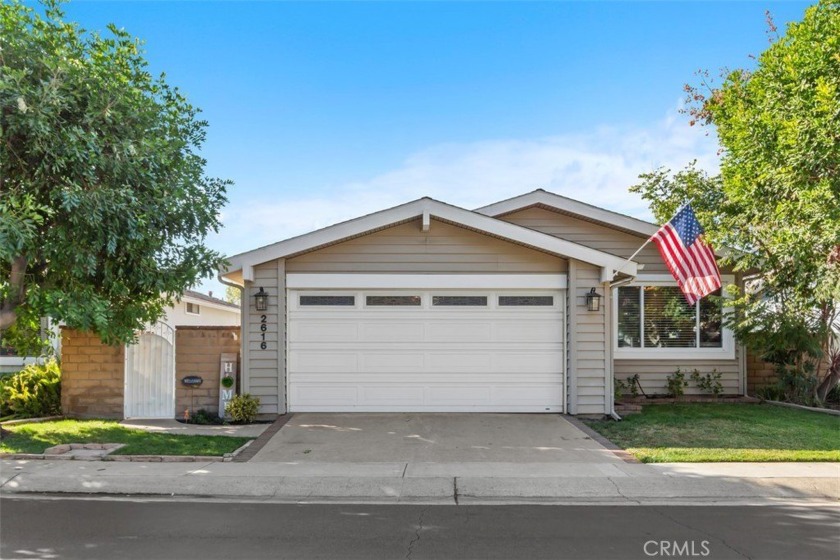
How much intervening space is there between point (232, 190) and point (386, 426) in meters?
4.92

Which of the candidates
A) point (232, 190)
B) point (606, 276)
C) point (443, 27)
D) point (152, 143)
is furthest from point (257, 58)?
point (606, 276)

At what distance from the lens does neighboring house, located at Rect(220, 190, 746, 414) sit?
10.3 meters

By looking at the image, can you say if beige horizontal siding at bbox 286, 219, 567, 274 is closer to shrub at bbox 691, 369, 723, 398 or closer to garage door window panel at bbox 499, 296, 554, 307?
garage door window panel at bbox 499, 296, 554, 307

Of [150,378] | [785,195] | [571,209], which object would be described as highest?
[571,209]

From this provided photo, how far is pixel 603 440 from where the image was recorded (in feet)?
28.0

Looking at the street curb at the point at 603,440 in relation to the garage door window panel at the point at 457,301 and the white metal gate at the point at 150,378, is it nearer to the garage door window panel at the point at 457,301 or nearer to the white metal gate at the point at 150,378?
the garage door window panel at the point at 457,301

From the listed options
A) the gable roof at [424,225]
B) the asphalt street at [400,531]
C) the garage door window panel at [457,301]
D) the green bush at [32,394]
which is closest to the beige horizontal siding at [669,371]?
the gable roof at [424,225]

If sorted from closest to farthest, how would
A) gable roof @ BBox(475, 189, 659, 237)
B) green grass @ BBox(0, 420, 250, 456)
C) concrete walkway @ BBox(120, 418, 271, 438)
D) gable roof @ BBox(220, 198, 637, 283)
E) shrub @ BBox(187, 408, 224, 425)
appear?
green grass @ BBox(0, 420, 250, 456) → concrete walkway @ BBox(120, 418, 271, 438) → shrub @ BBox(187, 408, 224, 425) → gable roof @ BBox(220, 198, 637, 283) → gable roof @ BBox(475, 189, 659, 237)

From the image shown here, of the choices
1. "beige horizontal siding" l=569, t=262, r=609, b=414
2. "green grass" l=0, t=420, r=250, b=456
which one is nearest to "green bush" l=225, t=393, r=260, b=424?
"green grass" l=0, t=420, r=250, b=456

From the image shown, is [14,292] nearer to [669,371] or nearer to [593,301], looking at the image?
[593,301]

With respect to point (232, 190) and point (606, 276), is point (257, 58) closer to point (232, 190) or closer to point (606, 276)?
point (232, 190)

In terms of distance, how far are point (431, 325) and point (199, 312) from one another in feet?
50.1

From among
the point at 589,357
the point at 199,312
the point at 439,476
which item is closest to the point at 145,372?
the point at 439,476

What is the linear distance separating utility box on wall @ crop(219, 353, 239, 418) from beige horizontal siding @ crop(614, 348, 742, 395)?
8531 millimetres
